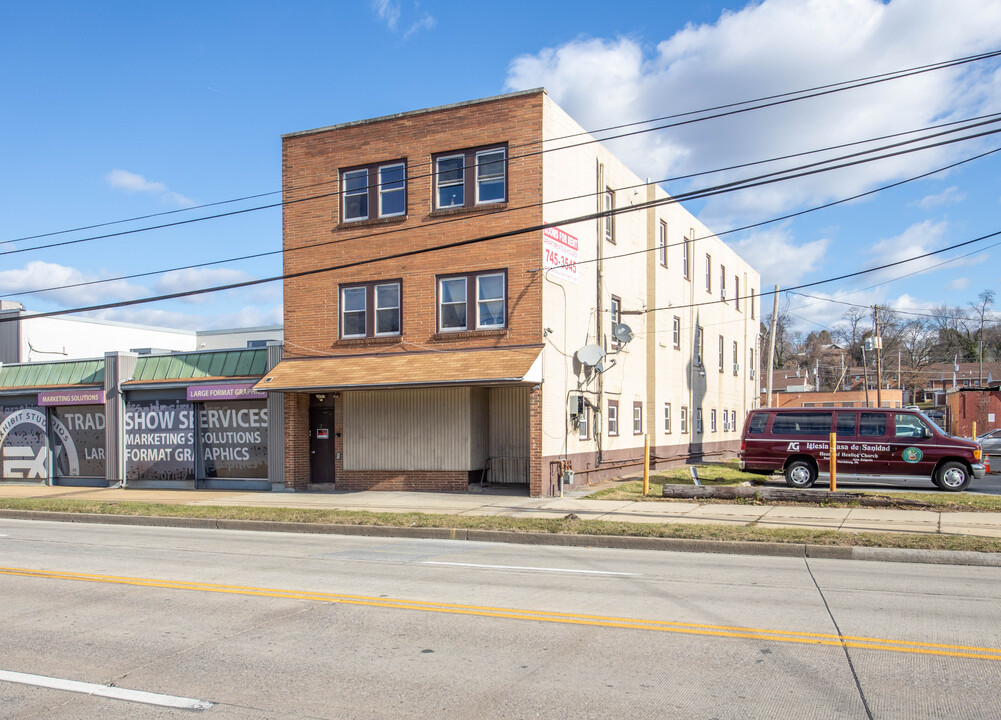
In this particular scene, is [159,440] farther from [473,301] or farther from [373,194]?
[473,301]

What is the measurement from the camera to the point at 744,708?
5.45m

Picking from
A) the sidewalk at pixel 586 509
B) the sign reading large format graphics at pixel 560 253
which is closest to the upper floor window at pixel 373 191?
the sign reading large format graphics at pixel 560 253

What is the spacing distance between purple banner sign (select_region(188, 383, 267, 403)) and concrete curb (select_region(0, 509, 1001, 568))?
5695 mm

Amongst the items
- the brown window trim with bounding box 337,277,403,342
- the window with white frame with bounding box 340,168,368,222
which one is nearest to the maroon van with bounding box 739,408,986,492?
the brown window trim with bounding box 337,277,403,342

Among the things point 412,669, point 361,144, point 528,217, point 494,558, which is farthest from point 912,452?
point 412,669

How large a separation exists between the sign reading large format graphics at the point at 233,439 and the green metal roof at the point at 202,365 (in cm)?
91

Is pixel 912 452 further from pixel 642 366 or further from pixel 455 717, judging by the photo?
pixel 455 717

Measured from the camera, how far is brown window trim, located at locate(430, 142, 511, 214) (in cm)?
2030

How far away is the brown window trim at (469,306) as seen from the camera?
20.2 meters

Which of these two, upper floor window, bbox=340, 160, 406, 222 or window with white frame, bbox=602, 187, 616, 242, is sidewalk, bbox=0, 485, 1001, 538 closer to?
upper floor window, bbox=340, 160, 406, 222

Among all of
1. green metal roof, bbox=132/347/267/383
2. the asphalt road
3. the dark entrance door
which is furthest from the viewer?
green metal roof, bbox=132/347/267/383

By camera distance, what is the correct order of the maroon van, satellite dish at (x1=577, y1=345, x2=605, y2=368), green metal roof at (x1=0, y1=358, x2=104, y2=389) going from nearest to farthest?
the maroon van < satellite dish at (x1=577, y1=345, x2=605, y2=368) < green metal roof at (x1=0, y1=358, x2=104, y2=389)

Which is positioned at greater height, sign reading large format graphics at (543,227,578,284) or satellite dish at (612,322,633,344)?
sign reading large format graphics at (543,227,578,284)

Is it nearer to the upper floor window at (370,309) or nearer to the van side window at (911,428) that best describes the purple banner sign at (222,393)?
the upper floor window at (370,309)
